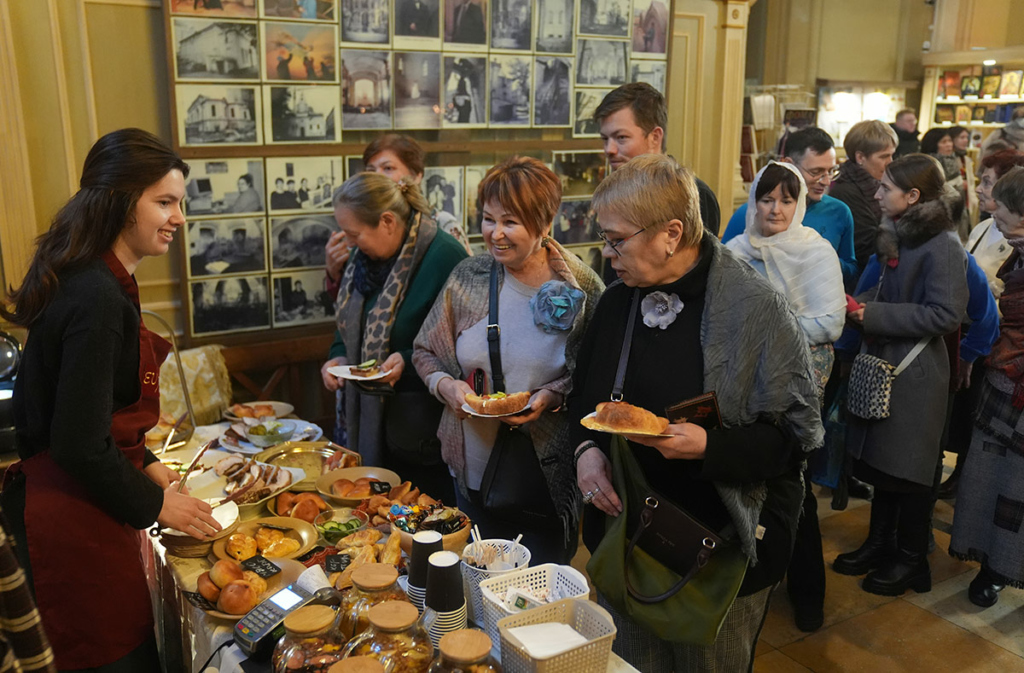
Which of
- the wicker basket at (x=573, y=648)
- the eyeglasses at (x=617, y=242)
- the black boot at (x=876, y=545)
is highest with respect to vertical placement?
the eyeglasses at (x=617, y=242)

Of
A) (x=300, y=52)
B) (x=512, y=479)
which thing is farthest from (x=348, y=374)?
(x=300, y=52)

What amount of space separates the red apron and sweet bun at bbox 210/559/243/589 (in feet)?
0.85

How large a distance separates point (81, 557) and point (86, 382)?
48cm

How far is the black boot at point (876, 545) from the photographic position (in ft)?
13.4

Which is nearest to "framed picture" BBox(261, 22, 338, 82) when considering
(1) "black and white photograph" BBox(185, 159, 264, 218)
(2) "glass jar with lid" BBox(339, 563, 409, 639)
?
(1) "black and white photograph" BBox(185, 159, 264, 218)

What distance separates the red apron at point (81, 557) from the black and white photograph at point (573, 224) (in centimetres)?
353

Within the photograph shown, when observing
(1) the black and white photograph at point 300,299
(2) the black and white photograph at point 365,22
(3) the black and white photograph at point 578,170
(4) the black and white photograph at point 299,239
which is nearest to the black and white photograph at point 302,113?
(2) the black and white photograph at point 365,22

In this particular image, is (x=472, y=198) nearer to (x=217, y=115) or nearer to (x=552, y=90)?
(x=552, y=90)

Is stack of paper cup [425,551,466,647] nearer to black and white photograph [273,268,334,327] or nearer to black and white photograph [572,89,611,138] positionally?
black and white photograph [273,268,334,327]

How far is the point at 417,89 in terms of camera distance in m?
4.66

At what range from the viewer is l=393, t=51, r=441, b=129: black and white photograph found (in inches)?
181

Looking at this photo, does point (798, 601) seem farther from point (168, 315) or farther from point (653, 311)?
point (168, 315)

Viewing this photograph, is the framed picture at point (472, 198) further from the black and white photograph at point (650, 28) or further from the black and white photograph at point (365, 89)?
the black and white photograph at point (650, 28)

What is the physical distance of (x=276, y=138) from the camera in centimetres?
432
